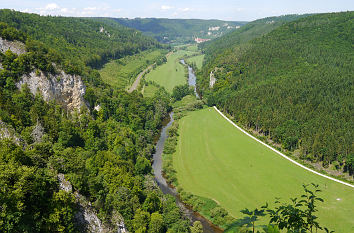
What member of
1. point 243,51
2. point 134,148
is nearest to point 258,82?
point 243,51

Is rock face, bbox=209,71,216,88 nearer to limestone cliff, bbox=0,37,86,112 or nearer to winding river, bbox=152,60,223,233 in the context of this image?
winding river, bbox=152,60,223,233

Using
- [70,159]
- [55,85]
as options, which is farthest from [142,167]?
[55,85]

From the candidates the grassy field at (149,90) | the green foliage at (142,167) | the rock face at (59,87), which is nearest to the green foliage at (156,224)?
the green foliage at (142,167)

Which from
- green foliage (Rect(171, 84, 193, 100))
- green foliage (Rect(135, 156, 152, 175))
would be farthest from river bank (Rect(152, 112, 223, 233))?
green foliage (Rect(171, 84, 193, 100))

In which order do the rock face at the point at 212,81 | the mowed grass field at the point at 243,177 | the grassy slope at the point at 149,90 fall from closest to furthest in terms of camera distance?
the mowed grass field at the point at 243,177
the grassy slope at the point at 149,90
the rock face at the point at 212,81

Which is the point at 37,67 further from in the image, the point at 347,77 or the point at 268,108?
the point at 347,77

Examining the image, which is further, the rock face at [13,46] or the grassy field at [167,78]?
the grassy field at [167,78]

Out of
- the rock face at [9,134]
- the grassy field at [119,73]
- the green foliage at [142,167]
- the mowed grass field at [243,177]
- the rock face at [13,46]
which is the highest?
the rock face at [13,46]

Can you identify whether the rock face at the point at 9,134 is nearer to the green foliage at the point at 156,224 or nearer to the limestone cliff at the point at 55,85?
the limestone cliff at the point at 55,85
